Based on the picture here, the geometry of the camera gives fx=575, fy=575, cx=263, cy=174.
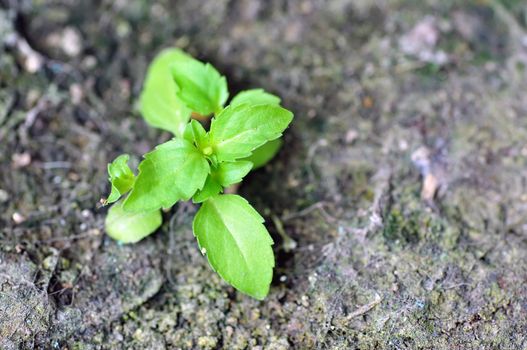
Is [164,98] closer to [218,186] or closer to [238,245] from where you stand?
[218,186]

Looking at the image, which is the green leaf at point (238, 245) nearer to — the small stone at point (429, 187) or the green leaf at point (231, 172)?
the green leaf at point (231, 172)

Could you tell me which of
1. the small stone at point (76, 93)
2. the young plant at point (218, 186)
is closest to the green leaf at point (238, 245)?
the young plant at point (218, 186)

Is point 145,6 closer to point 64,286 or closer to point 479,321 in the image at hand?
point 64,286

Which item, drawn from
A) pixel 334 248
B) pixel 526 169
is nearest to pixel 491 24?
pixel 526 169

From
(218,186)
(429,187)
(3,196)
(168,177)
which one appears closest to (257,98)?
(218,186)

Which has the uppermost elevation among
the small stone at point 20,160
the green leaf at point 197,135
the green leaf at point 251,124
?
the green leaf at point 251,124

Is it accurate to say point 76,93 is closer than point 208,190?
No

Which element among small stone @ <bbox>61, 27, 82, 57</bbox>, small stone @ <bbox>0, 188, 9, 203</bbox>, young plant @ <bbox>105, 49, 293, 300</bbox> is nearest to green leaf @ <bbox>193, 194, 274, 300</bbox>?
young plant @ <bbox>105, 49, 293, 300</bbox>
